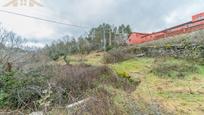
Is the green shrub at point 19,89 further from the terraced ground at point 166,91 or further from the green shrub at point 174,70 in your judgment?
the green shrub at point 174,70

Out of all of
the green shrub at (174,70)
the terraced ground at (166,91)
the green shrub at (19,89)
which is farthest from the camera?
the green shrub at (174,70)

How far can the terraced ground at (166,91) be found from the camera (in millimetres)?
4633

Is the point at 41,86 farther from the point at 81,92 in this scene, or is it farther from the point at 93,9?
the point at 93,9

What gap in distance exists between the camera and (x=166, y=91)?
6.88 meters

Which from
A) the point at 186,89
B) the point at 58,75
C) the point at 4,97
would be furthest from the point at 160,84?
the point at 4,97

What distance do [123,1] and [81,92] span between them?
1105cm

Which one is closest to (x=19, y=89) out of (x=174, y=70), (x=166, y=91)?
(x=166, y=91)

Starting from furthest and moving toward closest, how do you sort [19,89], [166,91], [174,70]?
[174,70], [166,91], [19,89]

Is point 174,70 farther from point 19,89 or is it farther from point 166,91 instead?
point 19,89

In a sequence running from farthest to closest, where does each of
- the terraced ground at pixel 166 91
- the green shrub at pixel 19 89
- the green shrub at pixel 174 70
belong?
the green shrub at pixel 174 70 → the green shrub at pixel 19 89 → the terraced ground at pixel 166 91

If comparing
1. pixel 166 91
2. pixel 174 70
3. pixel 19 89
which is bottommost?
pixel 166 91

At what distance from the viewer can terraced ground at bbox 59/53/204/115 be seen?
4633mm

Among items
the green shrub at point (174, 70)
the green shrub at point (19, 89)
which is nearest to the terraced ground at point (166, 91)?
the green shrub at point (174, 70)

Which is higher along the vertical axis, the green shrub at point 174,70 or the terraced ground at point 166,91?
the green shrub at point 174,70
